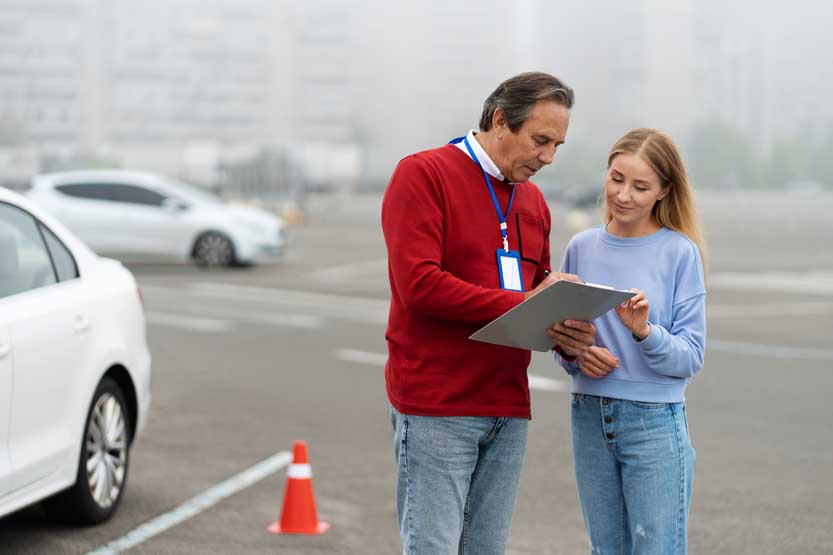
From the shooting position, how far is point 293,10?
129000 millimetres

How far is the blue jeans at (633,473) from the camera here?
A: 3.26 metres

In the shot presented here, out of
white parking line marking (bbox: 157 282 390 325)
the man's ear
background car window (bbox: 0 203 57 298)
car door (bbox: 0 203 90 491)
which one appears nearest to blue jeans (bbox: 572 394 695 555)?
the man's ear

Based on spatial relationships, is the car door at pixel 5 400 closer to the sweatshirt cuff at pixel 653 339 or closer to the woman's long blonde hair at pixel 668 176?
the woman's long blonde hair at pixel 668 176

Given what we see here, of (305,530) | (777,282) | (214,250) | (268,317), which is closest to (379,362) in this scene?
(268,317)

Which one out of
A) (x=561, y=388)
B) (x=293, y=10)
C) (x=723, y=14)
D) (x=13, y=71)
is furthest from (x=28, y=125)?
(x=561, y=388)

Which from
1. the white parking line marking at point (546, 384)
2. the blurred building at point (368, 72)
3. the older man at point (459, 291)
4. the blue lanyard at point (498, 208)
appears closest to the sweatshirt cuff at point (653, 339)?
the older man at point (459, 291)

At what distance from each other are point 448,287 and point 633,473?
77 cm

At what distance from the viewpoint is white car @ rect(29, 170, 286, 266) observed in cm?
1878

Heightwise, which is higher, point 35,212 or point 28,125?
point 35,212

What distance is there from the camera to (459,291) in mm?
3018

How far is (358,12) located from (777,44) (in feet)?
144

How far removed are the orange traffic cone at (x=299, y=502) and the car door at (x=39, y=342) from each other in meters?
0.95

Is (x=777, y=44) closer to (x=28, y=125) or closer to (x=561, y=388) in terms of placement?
(x=28, y=125)

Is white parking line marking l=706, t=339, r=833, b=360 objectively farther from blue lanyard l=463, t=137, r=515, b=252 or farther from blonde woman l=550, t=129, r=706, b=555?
blue lanyard l=463, t=137, r=515, b=252
